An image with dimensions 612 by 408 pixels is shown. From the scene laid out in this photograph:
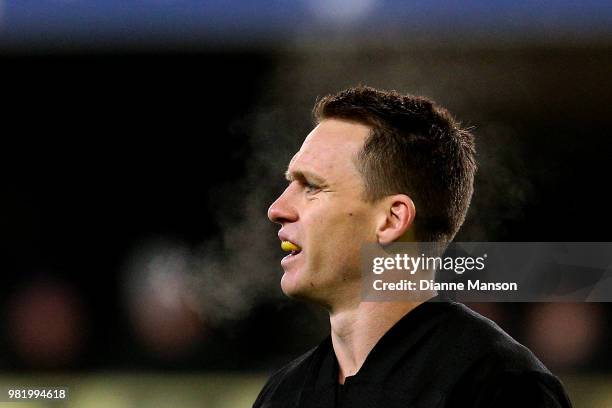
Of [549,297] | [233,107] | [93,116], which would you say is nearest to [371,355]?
[549,297]

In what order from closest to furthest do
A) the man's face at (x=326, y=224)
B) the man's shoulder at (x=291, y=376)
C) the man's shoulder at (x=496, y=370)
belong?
the man's shoulder at (x=496, y=370), the man's face at (x=326, y=224), the man's shoulder at (x=291, y=376)

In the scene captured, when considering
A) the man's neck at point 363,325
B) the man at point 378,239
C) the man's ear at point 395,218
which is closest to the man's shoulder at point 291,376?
the man at point 378,239

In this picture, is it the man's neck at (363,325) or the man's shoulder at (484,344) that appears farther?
the man's neck at (363,325)

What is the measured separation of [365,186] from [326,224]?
89mm

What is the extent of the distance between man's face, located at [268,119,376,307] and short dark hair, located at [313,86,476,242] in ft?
0.10

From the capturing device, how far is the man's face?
3.81 ft

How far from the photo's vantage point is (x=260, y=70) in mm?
3979

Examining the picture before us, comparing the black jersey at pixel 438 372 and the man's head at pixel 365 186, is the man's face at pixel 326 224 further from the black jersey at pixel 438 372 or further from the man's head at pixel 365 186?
the black jersey at pixel 438 372

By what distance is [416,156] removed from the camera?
1217mm

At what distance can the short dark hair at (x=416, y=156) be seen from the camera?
47.3 inches

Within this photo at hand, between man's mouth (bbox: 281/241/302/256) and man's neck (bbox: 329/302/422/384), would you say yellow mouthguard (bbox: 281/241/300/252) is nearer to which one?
man's mouth (bbox: 281/241/302/256)

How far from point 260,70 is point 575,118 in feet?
5.27

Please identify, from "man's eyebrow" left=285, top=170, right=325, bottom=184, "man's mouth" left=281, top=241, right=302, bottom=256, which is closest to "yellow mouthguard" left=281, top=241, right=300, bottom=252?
"man's mouth" left=281, top=241, right=302, bottom=256

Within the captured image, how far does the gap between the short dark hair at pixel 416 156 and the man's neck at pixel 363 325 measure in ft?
0.41
